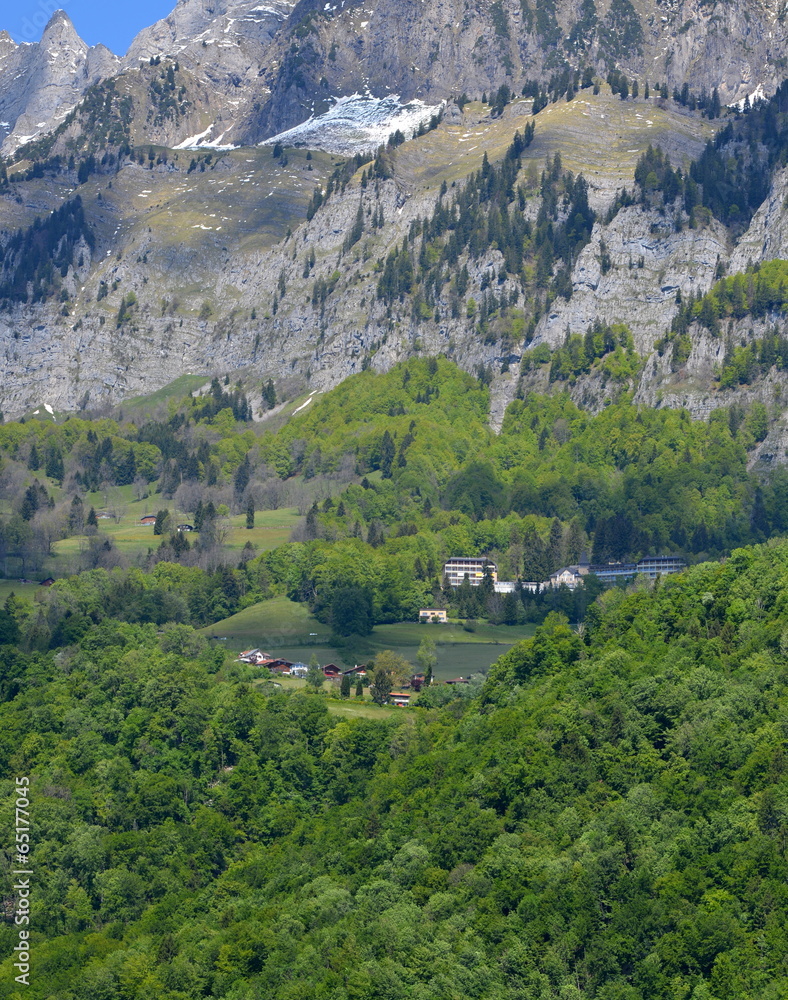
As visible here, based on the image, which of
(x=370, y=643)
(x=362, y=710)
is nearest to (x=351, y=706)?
(x=362, y=710)

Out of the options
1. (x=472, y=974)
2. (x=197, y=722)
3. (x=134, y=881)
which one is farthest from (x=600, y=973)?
(x=197, y=722)

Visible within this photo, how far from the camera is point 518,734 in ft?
406

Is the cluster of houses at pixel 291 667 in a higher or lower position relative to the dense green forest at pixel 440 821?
lower

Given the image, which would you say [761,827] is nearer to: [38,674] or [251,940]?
[251,940]

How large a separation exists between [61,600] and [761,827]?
106 m

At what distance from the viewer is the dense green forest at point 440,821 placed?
9681 cm

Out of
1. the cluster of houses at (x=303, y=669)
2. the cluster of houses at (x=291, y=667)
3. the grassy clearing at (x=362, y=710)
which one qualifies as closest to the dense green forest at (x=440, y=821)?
the grassy clearing at (x=362, y=710)

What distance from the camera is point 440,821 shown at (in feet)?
379

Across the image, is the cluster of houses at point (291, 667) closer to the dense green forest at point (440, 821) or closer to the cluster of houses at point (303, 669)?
the cluster of houses at point (303, 669)

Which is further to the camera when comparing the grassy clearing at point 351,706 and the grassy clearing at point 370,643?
the grassy clearing at point 370,643

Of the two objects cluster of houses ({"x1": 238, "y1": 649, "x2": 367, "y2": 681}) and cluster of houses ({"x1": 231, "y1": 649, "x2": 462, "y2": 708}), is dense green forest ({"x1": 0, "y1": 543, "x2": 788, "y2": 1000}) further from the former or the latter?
cluster of houses ({"x1": 238, "y1": 649, "x2": 367, "y2": 681})

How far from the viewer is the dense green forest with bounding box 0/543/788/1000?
96.8m

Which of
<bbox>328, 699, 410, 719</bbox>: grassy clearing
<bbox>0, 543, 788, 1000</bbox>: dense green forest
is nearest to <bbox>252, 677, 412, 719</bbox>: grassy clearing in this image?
<bbox>328, 699, 410, 719</bbox>: grassy clearing

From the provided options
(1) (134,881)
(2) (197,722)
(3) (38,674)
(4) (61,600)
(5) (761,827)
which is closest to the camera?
(5) (761,827)
